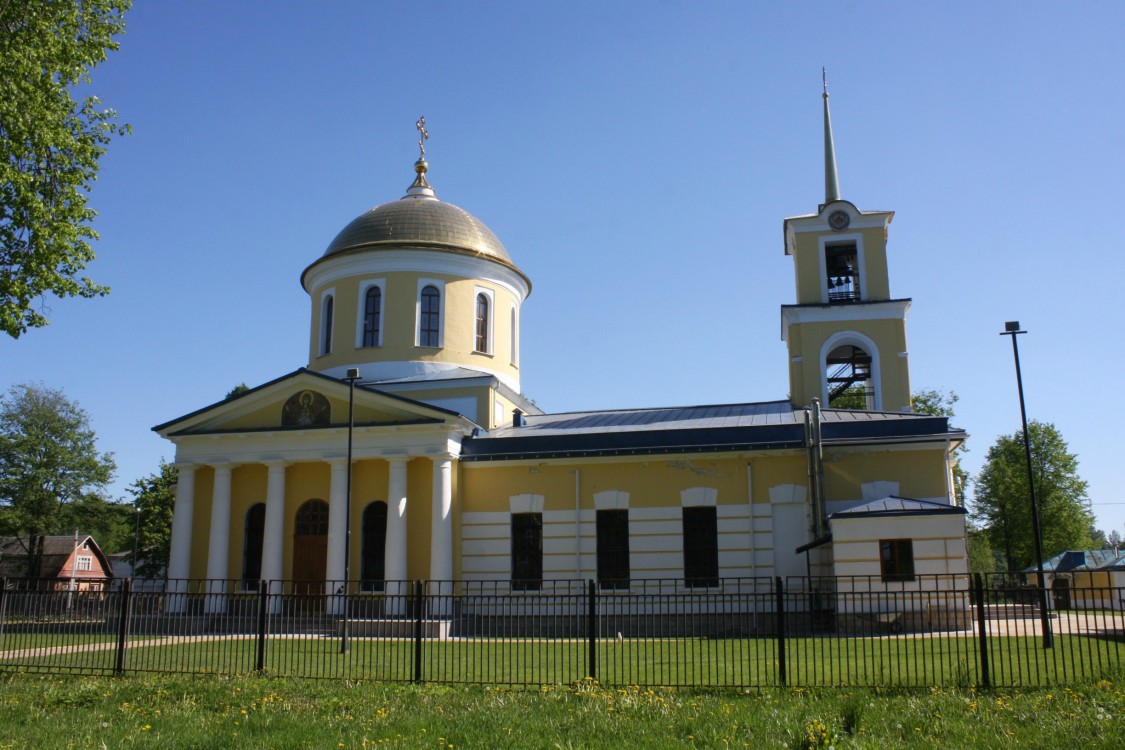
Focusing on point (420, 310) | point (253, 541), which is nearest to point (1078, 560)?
point (420, 310)

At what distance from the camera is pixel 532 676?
41.7 ft

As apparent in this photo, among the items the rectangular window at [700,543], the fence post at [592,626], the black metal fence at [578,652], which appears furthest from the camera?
the rectangular window at [700,543]

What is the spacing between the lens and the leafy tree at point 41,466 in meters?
50.1

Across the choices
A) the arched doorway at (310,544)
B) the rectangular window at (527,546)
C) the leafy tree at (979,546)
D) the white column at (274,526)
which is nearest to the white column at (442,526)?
the rectangular window at (527,546)

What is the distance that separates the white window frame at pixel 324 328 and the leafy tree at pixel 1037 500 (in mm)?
37422

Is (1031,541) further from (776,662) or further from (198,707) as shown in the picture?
(198,707)

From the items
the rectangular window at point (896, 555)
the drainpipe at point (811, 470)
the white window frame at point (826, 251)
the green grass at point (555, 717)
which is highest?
the white window frame at point (826, 251)

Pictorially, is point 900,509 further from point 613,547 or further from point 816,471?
point 613,547

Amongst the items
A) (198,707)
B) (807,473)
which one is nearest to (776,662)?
(198,707)

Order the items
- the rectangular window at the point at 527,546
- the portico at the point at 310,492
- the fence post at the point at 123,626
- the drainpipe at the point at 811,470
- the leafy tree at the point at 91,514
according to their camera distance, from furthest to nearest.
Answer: the leafy tree at the point at 91,514 → the rectangular window at the point at 527,546 → the portico at the point at 310,492 → the drainpipe at the point at 811,470 → the fence post at the point at 123,626

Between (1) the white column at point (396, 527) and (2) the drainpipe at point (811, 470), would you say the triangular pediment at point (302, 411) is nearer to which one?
(1) the white column at point (396, 527)

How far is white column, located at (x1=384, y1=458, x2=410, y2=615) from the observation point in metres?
24.4

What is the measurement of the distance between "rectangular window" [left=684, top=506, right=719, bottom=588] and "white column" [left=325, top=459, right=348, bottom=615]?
921cm

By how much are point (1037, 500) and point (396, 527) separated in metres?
38.3
